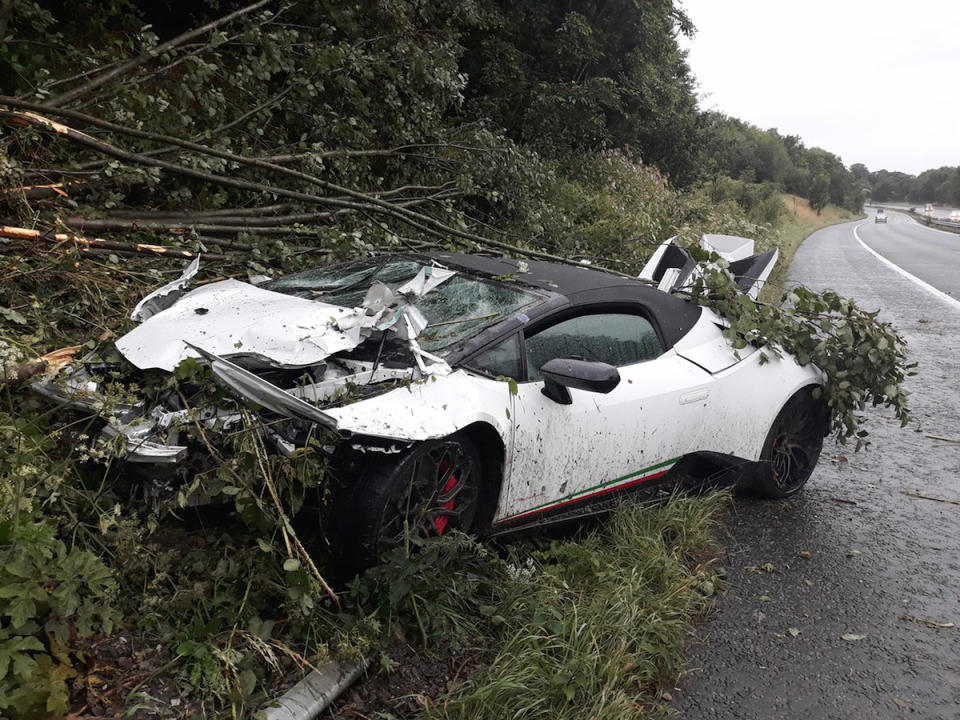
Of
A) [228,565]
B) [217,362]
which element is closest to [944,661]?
[228,565]

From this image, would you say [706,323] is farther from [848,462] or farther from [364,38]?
[364,38]

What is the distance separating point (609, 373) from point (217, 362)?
5.15 ft

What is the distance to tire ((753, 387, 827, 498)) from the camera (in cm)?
445

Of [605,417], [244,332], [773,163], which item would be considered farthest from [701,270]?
[773,163]

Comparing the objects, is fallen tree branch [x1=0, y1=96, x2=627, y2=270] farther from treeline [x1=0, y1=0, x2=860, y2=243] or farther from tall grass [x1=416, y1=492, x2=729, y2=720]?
tall grass [x1=416, y1=492, x2=729, y2=720]

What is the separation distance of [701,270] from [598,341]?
4.36ft

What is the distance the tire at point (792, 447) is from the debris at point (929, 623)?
115 cm

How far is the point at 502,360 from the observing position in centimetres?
343

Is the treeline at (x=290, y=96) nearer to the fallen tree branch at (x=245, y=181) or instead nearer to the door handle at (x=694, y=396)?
the fallen tree branch at (x=245, y=181)

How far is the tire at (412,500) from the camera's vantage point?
290 cm

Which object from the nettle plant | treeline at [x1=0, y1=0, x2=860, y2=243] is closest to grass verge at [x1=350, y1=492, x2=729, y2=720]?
the nettle plant

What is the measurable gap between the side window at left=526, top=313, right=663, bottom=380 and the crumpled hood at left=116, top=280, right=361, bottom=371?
85 centimetres

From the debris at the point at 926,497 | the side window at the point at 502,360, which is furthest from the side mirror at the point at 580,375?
the debris at the point at 926,497

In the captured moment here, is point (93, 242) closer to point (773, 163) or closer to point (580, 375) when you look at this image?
point (580, 375)
